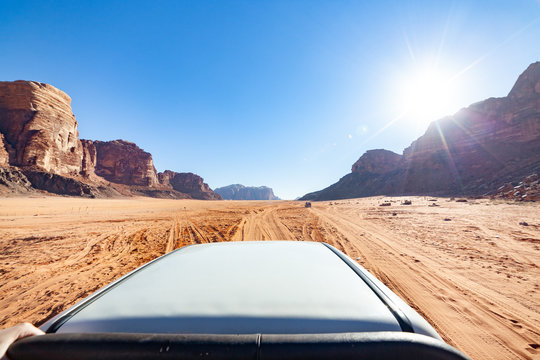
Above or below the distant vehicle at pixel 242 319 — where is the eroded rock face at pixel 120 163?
above

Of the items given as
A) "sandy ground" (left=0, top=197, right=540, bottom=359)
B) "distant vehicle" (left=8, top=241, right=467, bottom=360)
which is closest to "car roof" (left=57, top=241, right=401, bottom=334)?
"distant vehicle" (left=8, top=241, right=467, bottom=360)

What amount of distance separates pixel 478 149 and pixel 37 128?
10960 cm

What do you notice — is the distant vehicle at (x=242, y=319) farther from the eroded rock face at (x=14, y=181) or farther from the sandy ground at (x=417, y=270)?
the eroded rock face at (x=14, y=181)

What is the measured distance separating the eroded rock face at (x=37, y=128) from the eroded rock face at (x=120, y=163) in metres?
30.2

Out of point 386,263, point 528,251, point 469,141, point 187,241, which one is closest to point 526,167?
point 469,141

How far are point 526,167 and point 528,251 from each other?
151ft

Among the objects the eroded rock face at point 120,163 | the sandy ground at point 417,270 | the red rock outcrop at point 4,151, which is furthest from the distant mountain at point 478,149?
the eroded rock face at point 120,163

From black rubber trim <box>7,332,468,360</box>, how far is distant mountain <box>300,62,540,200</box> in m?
44.7

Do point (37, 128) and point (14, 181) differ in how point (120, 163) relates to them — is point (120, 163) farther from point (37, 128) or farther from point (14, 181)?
point (14, 181)

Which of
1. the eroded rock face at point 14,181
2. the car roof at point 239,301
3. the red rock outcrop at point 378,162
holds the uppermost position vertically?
Result: the red rock outcrop at point 378,162

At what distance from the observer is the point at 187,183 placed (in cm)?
11988

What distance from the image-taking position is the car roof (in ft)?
3.20

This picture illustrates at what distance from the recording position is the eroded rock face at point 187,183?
112m

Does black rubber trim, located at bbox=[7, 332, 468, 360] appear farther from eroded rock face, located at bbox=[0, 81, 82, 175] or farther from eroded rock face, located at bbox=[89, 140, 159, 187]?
eroded rock face, located at bbox=[89, 140, 159, 187]
